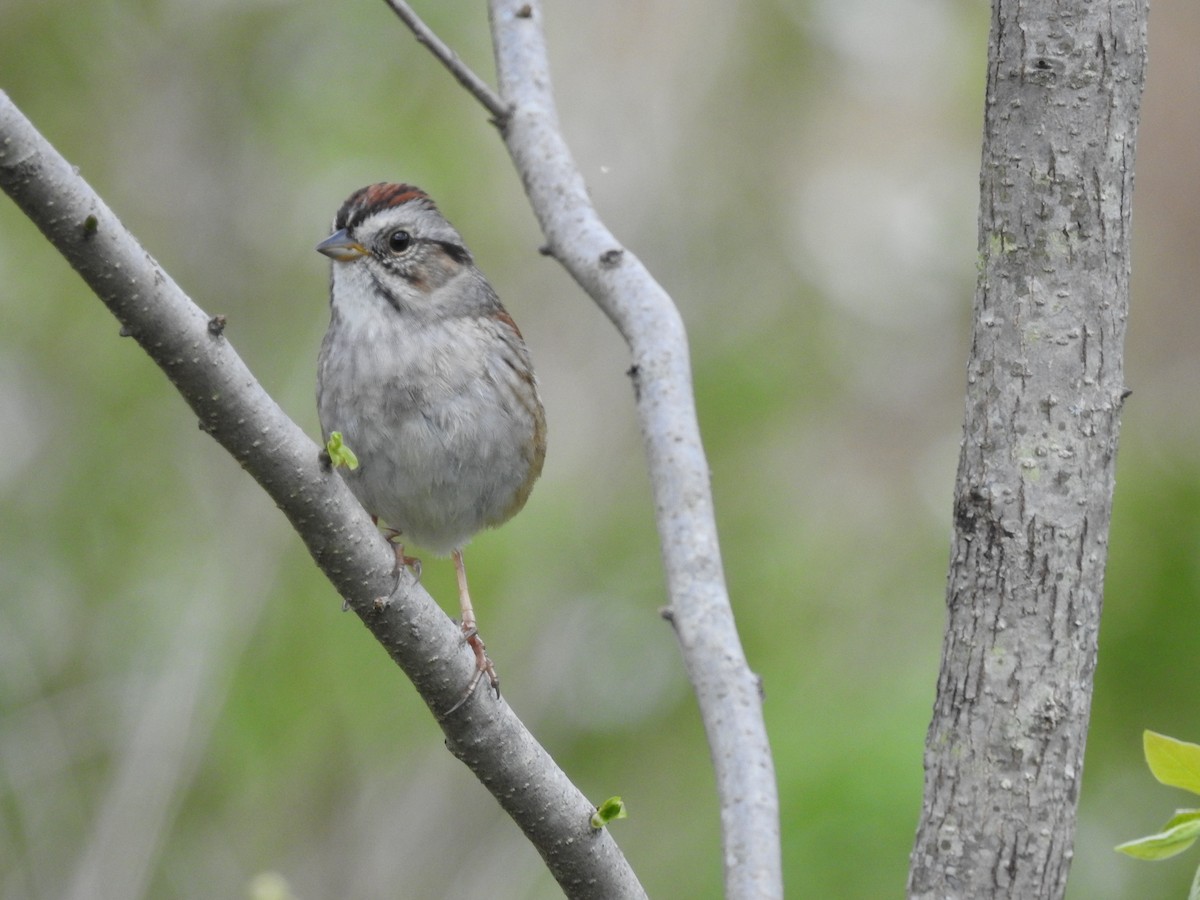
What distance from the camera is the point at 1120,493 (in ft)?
18.7

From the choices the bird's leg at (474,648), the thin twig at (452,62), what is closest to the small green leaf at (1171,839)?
the bird's leg at (474,648)

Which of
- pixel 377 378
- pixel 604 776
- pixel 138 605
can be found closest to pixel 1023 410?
pixel 377 378

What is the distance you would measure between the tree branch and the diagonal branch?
282 millimetres

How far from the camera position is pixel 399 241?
3.97m

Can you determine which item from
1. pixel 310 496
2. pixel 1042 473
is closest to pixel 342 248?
pixel 310 496

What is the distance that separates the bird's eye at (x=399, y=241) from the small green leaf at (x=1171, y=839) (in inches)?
104

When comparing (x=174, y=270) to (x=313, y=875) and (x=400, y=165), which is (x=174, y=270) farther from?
(x=313, y=875)

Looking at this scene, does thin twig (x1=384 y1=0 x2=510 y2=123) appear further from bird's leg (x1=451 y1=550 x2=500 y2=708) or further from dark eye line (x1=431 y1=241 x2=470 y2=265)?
bird's leg (x1=451 y1=550 x2=500 y2=708)

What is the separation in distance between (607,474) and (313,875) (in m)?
2.59

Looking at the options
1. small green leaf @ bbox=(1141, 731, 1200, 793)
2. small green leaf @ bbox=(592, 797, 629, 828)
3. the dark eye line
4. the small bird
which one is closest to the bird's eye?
the small bird

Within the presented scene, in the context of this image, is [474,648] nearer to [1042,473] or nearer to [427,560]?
[1042,473]

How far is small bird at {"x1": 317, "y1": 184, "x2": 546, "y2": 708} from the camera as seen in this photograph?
3.66 m

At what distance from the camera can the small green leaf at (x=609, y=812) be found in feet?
8.29

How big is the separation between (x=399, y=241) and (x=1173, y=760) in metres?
2.64
